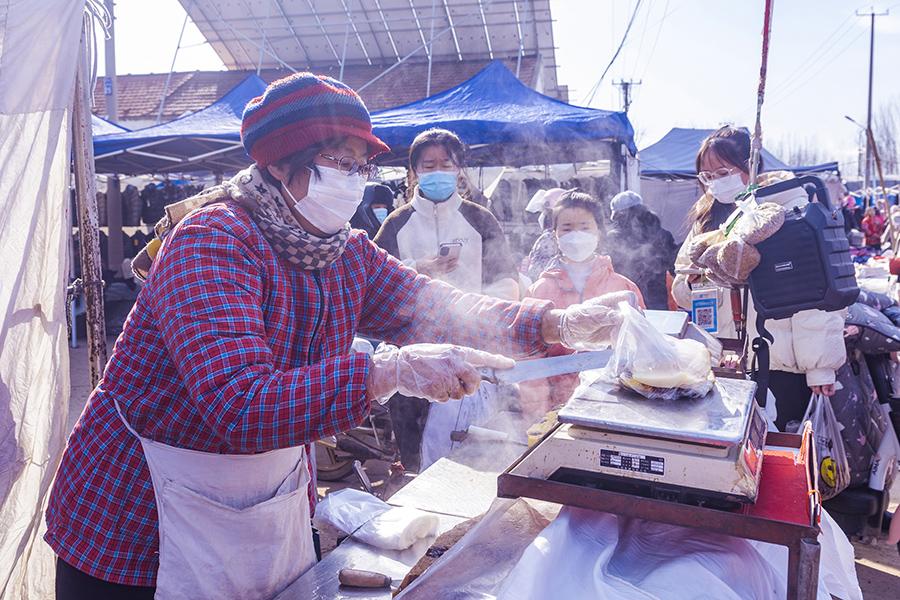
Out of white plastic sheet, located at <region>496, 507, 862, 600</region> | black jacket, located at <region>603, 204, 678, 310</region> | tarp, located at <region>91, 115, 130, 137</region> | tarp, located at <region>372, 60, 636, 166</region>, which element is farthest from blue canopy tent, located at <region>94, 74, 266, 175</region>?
white plastic sheet, located at <region>496, 507, 862, 600</region>

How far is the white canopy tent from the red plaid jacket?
2.64ft

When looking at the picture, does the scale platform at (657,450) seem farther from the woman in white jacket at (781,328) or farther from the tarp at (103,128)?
the tarp at (103,128)

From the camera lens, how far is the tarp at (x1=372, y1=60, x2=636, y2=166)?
6.44 meters

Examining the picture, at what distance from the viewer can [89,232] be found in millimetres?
2693

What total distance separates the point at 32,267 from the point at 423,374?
1.78 metres

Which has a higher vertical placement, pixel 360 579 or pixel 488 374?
pixel 488 374

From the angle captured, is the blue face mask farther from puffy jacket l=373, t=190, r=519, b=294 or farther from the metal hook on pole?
the metal hook on pole

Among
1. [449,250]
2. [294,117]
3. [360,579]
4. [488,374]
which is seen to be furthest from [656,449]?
[449,250]

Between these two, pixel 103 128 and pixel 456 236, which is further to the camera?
pixel 103 128

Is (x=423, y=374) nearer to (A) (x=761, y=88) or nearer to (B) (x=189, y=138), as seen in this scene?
(A) (x=761, y=88)

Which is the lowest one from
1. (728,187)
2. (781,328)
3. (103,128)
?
(781,328)

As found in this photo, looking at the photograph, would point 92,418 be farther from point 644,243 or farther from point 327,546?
point 644,243

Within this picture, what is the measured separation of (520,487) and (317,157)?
0.95 m

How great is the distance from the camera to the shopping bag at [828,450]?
9.68ft
